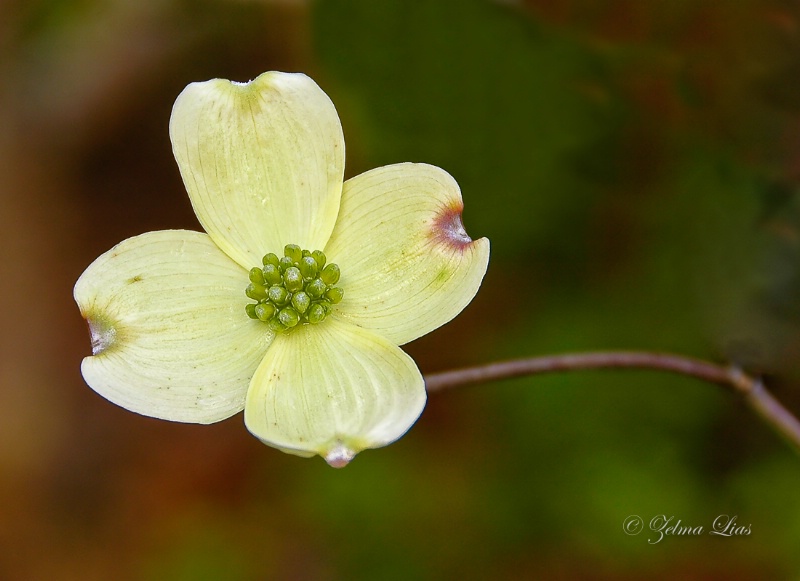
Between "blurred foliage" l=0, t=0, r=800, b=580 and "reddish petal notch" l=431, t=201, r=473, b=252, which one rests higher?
"reddish petal notch" l=431, t=201, r=473, b=252

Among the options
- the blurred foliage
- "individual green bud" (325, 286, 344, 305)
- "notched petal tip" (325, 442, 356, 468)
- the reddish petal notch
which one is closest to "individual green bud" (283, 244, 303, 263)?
"individual green bud" (325, 286, 344, 305)

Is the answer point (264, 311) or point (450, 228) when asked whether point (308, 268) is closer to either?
point (264, 311)

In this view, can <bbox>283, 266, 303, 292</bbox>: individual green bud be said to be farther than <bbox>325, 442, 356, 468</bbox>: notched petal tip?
Yes

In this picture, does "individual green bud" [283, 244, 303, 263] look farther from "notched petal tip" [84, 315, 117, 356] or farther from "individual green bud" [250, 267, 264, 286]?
"notched petal tip" [84, 315, 117, 356]

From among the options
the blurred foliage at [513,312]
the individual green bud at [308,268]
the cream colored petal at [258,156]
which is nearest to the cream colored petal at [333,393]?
the individual green bud at [308,268]

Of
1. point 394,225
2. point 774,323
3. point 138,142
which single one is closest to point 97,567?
point 138,142

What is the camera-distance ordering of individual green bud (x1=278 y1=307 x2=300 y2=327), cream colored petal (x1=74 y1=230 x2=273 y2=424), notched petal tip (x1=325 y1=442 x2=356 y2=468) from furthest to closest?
individual green bud (x1=278 y1=307 x2=300 y2=327) → cream colored petal (x1=74 y1=230 x2=273 y2=424) → notched petal tip (x1=325 y1=442 x2=356 y2=468)

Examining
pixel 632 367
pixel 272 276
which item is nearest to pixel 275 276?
pixel 272 276

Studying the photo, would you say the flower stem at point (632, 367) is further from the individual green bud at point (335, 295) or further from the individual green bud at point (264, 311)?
the individual green bud at point (264, 311)

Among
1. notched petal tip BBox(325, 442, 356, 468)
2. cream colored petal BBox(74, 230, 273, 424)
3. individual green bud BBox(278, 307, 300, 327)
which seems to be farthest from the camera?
individual green bud BBox(278, 307, 300, 327)
